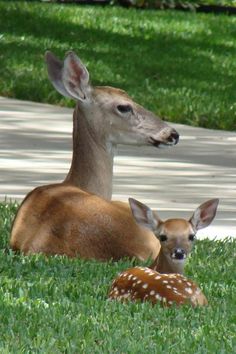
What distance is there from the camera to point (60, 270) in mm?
8875

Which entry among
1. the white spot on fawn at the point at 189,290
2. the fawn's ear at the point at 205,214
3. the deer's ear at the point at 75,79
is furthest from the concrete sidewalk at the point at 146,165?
the white spot on fawn at the point at 189,290

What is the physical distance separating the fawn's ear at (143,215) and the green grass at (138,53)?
283 inches

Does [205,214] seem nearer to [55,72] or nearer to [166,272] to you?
[166,272]

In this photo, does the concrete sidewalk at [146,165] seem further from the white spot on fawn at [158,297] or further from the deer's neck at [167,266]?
the white spot on fawn at [158,297]

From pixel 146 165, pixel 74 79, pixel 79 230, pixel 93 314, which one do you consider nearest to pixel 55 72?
pixel 74 79

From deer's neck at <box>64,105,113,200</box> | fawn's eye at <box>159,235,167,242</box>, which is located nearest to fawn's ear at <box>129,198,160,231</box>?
fawn's eye at <box>159,235,167,242</box>

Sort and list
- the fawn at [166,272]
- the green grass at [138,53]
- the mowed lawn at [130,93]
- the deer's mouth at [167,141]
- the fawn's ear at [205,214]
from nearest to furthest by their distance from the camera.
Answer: the mowed lawn at [130,93], the fawn at [166,272], the fawn's ear at [205,214], the deer's mouth at [167,141], the green grass at [138,53]

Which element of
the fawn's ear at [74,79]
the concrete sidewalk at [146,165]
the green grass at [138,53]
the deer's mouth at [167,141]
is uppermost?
the fawn's ear at [74,79]

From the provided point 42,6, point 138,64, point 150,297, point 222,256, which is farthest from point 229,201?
point 42,6

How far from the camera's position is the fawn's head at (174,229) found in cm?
835

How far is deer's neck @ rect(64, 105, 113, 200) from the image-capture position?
A: 10.0m

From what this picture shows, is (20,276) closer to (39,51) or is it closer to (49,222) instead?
(49,222)

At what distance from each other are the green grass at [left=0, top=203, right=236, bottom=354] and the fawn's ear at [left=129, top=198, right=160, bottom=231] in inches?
13.9

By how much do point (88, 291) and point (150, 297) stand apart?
0.58 metres
